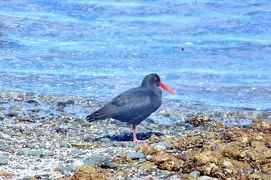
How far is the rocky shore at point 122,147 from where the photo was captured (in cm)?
751

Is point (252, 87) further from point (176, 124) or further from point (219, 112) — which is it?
point (176, 124)

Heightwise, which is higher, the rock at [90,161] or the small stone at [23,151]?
the rock at [90,161]

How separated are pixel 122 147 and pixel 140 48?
8.52m

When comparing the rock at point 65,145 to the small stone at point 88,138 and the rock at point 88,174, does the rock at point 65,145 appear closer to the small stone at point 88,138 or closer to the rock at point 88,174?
the small stone at point 88,138

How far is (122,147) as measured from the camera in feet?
29.2

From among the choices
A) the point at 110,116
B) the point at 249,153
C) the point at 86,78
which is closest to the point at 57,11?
the point at 86,78

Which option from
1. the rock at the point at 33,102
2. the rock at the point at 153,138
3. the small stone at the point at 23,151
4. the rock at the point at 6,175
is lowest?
the rock at the point at 33,102

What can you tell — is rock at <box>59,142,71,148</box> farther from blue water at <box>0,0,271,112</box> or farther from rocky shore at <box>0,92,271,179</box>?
blue water at <box>0,0,271,112</box>

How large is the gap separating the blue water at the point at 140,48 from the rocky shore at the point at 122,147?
5.80 ft

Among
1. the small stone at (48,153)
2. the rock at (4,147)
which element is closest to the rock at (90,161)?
the small stone at (48,153)

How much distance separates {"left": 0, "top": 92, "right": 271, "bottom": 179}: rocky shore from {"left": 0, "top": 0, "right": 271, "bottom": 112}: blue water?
1.77 metres

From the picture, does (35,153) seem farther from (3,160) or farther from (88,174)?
(88,174)

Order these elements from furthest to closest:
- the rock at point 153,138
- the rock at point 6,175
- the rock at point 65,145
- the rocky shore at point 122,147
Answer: the rock at point 153,138
the rock at point 65,145
the rocky shore at point 122,147
the rock at point 6,175

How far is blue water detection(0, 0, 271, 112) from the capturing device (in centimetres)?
1343
